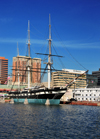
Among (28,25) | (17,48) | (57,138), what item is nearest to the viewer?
(57,138)

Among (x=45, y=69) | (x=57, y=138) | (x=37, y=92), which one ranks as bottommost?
(x=57, y=138)

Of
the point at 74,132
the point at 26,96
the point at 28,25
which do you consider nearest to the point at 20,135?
the point at 74,132

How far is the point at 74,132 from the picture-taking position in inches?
1404

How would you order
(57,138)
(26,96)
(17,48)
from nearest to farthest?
1. (57,138)
2. (26,96)
3. (17,48)

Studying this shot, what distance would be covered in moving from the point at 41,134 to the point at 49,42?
3008 inches

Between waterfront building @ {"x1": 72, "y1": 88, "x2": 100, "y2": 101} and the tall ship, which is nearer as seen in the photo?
the tall ship

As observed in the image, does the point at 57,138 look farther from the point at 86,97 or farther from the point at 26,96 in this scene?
the point at 86,97

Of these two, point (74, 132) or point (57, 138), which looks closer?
point (57, 138)

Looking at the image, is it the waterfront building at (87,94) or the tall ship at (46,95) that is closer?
the tall ship at (46,95)

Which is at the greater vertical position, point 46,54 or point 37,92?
point 46,54

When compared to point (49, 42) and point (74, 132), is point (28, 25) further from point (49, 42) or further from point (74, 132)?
point (74, 132)

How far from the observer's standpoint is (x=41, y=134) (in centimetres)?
3409

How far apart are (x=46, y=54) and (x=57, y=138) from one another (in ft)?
255

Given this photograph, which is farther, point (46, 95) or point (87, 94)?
point (87, 94)
